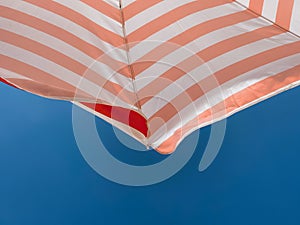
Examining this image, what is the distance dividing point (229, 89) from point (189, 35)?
0.82 feet

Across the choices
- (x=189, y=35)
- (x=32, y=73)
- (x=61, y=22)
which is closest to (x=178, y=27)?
(x=189, y=35)

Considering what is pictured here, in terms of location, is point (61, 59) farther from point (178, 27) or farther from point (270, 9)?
point (270, 9)

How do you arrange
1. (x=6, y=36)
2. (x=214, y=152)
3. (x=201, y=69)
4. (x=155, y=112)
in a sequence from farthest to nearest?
(x=214, y=152), (x=155, y=112), (x=201, y=69), (x=6, y=36)

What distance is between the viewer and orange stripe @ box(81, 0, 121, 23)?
159 centimetres

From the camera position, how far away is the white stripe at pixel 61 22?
1.57 m

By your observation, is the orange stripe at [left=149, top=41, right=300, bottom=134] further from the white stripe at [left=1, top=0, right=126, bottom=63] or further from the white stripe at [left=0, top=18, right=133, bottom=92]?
the white stripe at [left=1, top=0, right=126, bottom=63]

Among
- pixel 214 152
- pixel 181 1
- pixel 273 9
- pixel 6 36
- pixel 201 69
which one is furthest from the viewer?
pixel 214 152

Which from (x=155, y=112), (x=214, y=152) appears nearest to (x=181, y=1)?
(x=155, y=112)

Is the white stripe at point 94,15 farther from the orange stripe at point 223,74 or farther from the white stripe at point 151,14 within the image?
the orange stripe at point 223,74

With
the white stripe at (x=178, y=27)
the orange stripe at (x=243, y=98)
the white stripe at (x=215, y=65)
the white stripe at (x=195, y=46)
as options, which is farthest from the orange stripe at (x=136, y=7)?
the orange stripe at (x=243, y=98)

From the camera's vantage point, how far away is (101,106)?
2.00 meters

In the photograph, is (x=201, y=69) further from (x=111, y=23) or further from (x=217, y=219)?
(x=217, y=219)

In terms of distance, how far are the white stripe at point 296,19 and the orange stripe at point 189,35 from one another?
0.13 meters

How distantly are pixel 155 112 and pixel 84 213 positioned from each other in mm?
1037
